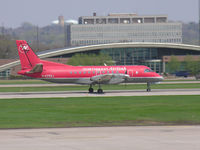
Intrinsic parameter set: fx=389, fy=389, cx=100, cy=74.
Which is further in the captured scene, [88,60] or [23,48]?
[88,60]

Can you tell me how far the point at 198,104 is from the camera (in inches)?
1250

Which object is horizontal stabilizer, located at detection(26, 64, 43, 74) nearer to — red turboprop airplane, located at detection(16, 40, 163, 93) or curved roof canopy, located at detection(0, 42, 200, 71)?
red turboprop airplane, located at detection(16, 40, 163, 93)

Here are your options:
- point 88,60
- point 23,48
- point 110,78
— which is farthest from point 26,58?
point 88,60

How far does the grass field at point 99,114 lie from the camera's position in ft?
74.5

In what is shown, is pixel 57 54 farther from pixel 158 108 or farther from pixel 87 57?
pixel 158 108

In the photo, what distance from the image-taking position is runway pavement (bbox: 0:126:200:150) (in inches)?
625

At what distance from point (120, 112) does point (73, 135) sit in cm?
937

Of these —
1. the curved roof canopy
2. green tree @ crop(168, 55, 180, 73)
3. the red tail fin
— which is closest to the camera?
the red tail fin

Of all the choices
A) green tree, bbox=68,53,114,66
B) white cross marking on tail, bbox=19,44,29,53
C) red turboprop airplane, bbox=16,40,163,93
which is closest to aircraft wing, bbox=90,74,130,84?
red turboprop airplane, bbox=16,40,163,93

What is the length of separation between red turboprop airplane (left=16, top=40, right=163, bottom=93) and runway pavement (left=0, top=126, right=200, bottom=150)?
84.2 ft

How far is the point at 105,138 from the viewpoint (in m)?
17.7

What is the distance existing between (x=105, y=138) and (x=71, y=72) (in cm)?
2976

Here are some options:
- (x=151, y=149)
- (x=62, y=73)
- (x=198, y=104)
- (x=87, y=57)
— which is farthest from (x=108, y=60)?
(x=151, y=149)

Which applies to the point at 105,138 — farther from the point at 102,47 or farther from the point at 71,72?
the point at 102,47
